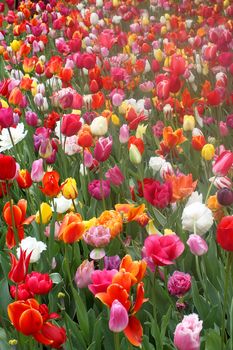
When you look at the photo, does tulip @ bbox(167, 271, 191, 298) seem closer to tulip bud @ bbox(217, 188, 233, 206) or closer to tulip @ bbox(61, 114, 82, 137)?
tulip bud @ bbox(217, 188, 233, 206)

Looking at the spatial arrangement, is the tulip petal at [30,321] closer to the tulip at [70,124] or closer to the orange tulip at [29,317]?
the orange tulip at [29,317]

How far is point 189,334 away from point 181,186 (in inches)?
31.9

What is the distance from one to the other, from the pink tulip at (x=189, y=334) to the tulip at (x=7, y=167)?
31.6 inches

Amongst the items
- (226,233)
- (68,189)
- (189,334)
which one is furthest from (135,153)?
(189,334)

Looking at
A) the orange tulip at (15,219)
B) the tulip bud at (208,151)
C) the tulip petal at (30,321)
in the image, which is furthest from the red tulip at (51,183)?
the tulip petal at (30,321)

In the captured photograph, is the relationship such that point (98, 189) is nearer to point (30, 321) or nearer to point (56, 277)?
point (56, 277)

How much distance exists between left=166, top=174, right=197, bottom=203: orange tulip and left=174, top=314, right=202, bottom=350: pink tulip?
753 mm

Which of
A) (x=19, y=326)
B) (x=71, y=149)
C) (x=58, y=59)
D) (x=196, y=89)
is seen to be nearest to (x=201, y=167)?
(x=71, y=149)

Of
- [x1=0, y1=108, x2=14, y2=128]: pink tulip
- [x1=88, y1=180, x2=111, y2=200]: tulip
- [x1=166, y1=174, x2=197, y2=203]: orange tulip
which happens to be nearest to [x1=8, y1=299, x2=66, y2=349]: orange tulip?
[x1=166, y1=174, x2=197, y2=203]: orange tulip

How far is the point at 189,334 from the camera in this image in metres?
1.37

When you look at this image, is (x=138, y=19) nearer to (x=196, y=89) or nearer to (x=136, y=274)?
(x=196, y=89)

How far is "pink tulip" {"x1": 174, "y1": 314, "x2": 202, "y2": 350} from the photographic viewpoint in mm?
1367

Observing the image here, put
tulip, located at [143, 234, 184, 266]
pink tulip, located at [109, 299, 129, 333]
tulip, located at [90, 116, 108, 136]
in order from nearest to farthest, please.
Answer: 1. pink tulip, located at [109, 299, 129, 333]
2. tulip, located at [143, 234, 184, 266]
3. tulip, located at [90, 116, 108, 136]

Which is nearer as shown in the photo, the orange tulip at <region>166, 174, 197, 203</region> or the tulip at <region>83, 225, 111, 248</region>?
the tulip at <region>83, 225, 111, 248</region>
